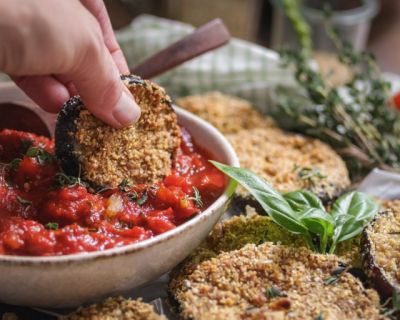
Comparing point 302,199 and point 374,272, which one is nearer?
point 374,272

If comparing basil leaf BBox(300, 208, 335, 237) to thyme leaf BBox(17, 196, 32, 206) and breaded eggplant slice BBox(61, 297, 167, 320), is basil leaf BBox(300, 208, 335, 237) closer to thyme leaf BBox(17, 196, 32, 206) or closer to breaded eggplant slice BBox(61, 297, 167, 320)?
breaded eggplant slice BBox(61, 297, 167, 320)

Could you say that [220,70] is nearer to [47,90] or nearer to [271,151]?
[271,151]

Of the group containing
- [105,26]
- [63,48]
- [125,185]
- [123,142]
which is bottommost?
[125,185]

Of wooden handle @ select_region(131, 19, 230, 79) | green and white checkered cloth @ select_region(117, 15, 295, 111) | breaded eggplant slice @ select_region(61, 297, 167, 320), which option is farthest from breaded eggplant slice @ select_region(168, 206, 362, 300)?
green and white checkered cloth @ select_region(117, 15, 295, 111)

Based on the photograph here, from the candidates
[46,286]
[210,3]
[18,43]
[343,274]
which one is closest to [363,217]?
[343,274]

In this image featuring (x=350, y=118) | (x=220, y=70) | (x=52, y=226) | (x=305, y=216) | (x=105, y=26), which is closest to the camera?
(x=52, y=226)

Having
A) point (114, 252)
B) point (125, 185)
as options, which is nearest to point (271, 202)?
point (125, 185)

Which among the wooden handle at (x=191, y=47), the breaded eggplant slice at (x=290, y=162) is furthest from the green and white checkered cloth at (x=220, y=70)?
the wooden handle at (x=191, y=47)
